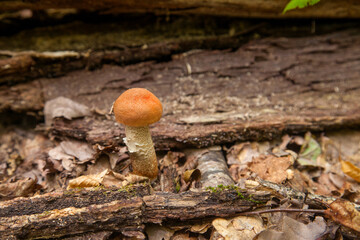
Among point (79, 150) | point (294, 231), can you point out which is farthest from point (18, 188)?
point (294, 231)

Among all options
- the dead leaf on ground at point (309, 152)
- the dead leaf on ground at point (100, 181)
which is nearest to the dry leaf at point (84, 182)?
the dead leaf on ground at point (100, 181)

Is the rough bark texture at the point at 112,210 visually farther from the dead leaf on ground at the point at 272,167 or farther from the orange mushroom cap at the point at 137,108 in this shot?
the orange mushroom cap at the point at 137,108

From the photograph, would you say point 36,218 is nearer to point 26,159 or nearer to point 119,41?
point 26,159

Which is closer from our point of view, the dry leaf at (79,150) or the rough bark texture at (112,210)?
the rough bark texture at (112,210)

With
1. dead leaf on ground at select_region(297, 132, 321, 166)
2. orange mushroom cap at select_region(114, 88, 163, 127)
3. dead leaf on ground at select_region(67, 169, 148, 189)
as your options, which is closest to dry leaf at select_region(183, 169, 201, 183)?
dead leaf on ground at select_region(67, 169, 148, 189)

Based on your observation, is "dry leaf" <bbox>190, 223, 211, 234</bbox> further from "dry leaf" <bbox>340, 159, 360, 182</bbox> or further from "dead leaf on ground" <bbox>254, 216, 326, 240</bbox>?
"dry leaf" <bbox>340, 159, 360, 182</bbox>

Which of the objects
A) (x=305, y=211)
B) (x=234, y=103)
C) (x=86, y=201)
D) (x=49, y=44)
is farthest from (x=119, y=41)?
(x=305, y=211)

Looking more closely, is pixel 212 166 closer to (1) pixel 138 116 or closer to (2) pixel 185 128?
(2) pixel 185 128

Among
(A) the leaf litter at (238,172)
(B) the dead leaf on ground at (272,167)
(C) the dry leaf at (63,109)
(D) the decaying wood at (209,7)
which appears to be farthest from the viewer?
(D) the decaying wood at (209,7)
